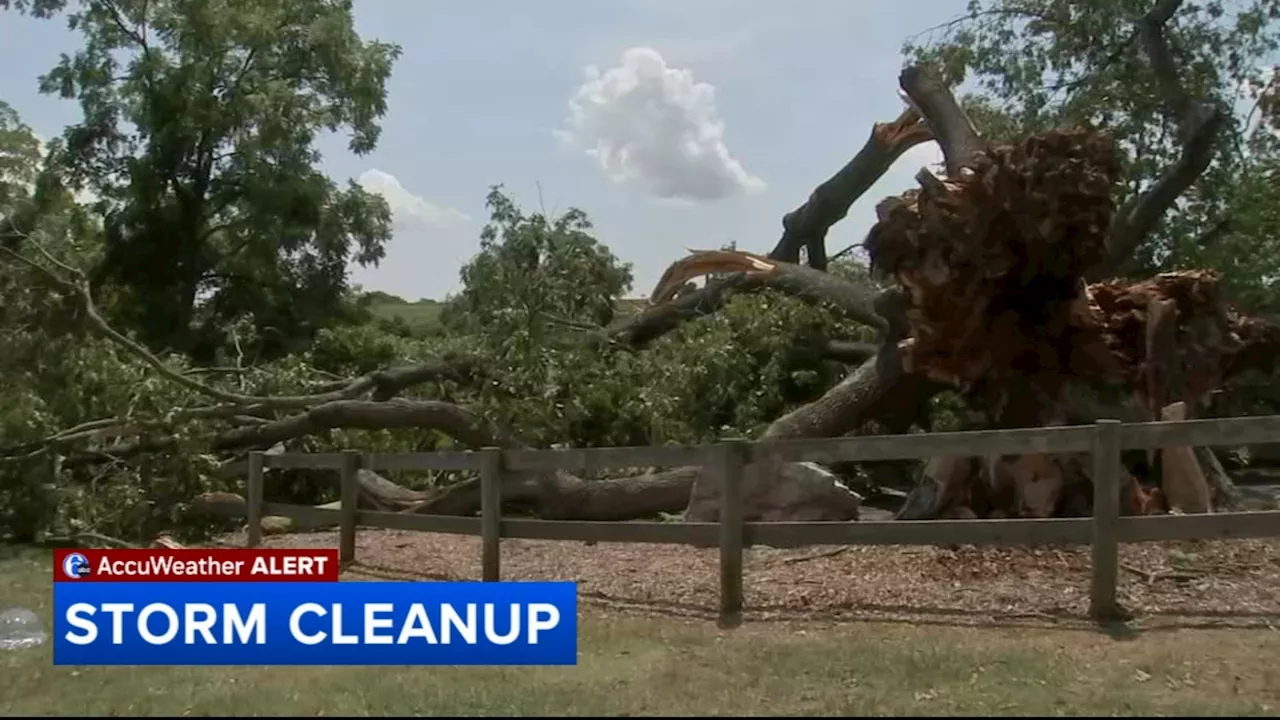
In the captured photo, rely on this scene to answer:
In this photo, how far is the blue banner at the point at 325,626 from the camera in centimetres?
548

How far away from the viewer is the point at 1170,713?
4418 mm

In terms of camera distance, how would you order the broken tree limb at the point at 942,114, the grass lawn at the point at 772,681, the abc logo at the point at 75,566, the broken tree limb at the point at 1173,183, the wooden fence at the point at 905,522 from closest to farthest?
the grass lawn at the point at 772,681
the wooden fence at the point at 905,522
the abc logo at the point at 75,566
the broken tree limb at the point at 942,114
the broken tree limb at the point at 1173,183

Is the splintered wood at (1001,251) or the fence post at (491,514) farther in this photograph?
the splintered wood at (1001,251)

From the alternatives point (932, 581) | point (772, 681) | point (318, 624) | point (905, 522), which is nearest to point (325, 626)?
point (318, 624)

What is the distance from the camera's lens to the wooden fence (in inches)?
242

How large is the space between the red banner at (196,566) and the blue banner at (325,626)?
72.6 inches

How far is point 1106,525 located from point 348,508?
5.75 meters

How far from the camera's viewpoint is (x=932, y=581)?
734cm

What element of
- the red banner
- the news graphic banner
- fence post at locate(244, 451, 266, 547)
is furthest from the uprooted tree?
the news graphic banner

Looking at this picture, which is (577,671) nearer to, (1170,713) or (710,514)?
(1170,713)

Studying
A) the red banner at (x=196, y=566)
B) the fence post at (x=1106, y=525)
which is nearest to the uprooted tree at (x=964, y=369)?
the fence post at (x=1106, y=525)

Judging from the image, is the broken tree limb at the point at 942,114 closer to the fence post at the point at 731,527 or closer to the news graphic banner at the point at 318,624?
the fence post at the point at 731,527

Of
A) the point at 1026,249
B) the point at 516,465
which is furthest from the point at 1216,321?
the point at 516,465

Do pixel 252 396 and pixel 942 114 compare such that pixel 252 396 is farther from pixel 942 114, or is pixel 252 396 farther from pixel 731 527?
pixel 731 527
